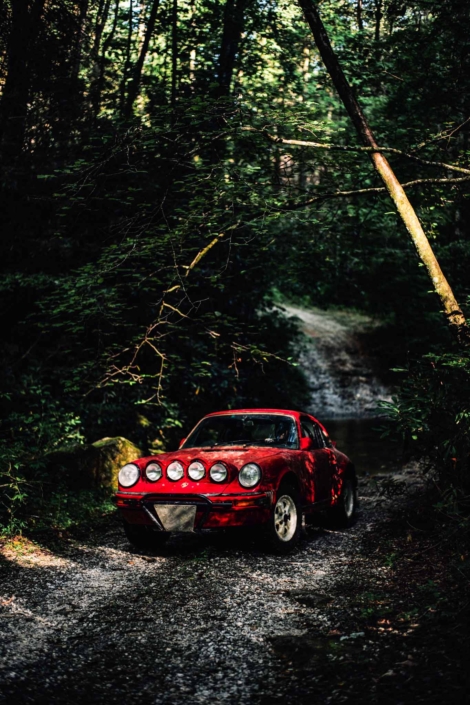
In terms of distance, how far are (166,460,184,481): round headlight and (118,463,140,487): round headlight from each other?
1.29 ft

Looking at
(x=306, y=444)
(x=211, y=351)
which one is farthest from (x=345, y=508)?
(x=211, y=351)

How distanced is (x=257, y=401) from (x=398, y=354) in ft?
50.5

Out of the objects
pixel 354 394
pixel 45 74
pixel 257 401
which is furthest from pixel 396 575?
pixel 354 394

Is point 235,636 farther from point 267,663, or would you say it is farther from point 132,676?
point 132,676

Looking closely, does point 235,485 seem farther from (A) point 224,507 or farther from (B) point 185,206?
(B) point 185,206

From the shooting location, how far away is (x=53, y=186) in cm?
1265

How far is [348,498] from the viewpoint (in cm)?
959

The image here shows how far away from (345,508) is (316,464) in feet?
4.26

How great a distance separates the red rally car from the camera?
693 centimetres

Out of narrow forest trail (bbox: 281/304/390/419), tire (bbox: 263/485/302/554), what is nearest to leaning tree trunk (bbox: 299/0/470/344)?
tire (bbox: 263/485/302/554)

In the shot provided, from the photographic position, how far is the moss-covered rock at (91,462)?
1052 cm

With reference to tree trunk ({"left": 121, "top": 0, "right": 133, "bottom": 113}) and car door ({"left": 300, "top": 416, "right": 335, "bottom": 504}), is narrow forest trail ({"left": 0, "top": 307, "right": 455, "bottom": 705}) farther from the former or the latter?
tree trunk ({"left": 121, "top": 0, "right": 133, "bottom": 113})

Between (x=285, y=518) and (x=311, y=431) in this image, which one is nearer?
(x=285, y=518)

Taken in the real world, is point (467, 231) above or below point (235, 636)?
above
